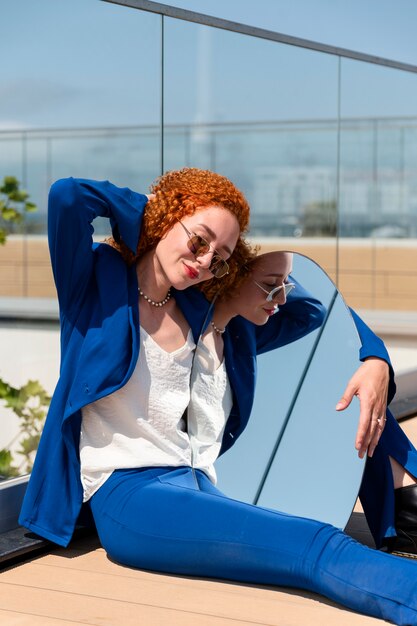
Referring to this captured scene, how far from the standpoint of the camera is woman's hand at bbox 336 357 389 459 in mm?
2527

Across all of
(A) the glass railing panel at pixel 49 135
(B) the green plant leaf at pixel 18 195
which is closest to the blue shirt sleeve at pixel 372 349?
(A) the glass railing panel at pixel 49 135

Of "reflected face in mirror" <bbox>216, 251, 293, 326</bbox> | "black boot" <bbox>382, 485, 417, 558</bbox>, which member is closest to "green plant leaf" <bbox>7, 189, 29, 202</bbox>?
"reflected face in mirror" <bbox>216, 251, 293, 326</bbox>

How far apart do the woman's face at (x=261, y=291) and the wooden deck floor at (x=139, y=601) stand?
2.19 feet

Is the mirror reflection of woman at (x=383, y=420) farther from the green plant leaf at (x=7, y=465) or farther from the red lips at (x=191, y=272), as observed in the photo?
the green plant leaf at (x=7, y=465)

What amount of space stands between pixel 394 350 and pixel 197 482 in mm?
2609

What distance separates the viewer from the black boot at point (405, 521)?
266cm

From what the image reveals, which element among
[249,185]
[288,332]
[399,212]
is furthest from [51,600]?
[399,212]

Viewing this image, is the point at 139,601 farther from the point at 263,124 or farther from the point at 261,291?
the point at 263,124

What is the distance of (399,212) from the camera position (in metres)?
5.17

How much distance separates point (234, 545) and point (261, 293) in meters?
0.68

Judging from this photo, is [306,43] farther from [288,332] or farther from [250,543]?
[250,543]

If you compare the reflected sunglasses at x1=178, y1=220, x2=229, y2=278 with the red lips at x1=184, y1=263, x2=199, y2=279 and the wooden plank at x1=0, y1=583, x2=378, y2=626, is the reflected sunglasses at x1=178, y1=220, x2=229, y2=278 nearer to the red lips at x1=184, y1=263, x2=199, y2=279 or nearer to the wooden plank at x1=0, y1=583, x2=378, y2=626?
the red lips at x1=184, y1=263, x2=199, y2=279

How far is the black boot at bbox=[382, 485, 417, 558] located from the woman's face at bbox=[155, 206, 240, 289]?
72cm

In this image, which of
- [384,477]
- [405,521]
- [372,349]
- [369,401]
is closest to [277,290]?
[372,349]
